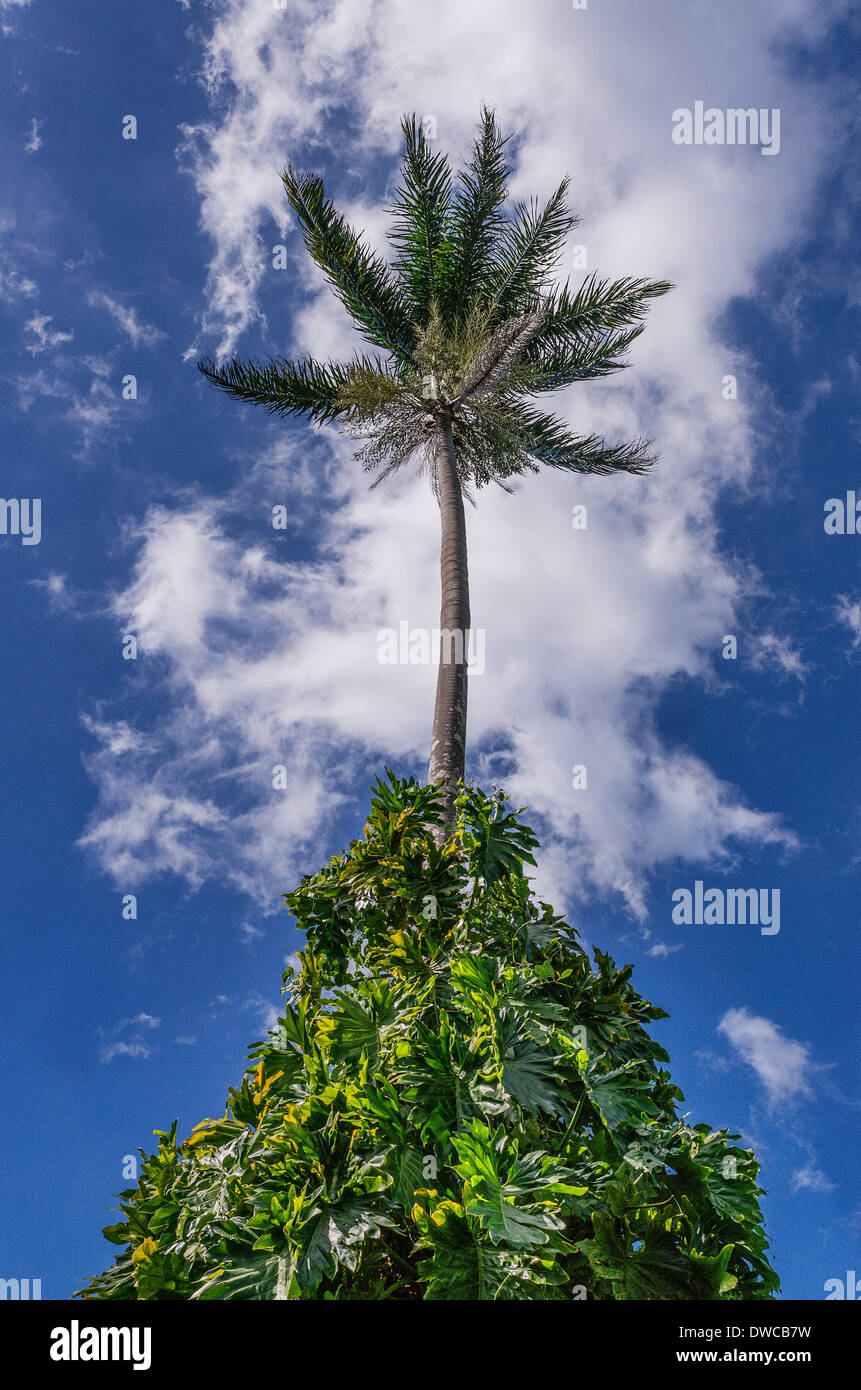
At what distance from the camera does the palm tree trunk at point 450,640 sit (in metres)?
7.23

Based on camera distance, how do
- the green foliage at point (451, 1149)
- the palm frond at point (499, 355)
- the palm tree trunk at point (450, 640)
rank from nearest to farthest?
the green foliage at point (451, 1149) < the palm tree trunk at point (450, 640) < the palm frond at point (499, 355)

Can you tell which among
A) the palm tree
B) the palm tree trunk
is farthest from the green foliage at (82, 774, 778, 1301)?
the palm tree

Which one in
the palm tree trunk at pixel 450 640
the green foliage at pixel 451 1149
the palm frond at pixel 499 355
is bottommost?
the green foliage at pixel 451 1149

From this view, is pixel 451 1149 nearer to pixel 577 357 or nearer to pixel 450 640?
pixel 450 640

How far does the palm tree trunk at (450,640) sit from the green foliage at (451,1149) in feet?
4.12

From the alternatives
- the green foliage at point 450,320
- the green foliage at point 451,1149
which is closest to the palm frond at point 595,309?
the green foliage at point 450,320

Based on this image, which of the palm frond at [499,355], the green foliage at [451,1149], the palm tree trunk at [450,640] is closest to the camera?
the green foliage at [451,1149]

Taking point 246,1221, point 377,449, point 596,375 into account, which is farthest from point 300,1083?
point 596,375

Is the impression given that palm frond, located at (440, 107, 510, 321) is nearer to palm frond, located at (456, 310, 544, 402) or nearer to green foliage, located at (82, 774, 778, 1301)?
palm frond, located at (456, 310, 544, 402)

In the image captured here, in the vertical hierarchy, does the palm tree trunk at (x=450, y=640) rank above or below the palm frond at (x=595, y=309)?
below

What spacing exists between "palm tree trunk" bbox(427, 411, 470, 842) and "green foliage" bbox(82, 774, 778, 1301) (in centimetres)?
126

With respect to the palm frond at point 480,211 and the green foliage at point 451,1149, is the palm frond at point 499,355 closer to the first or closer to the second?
the palm frond at point 480,211
